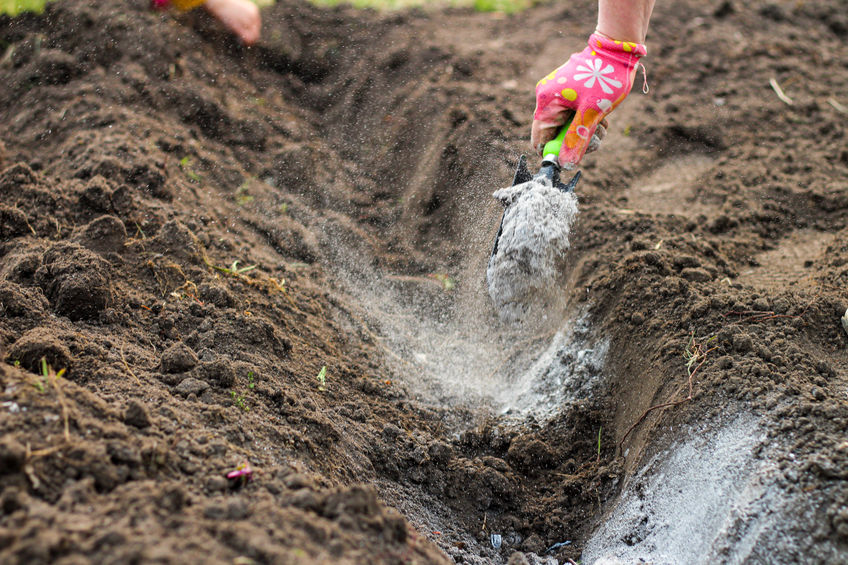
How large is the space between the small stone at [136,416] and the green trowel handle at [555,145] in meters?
1.88

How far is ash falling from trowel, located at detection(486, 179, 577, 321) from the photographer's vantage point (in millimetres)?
2777

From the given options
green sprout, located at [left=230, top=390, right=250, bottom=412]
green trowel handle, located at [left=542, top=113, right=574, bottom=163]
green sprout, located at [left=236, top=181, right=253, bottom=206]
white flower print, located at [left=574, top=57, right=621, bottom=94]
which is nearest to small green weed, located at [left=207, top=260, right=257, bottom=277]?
green sprout, located at [left=236, top=181, right=253, bottom=206]

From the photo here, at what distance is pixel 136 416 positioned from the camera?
6.33 feet

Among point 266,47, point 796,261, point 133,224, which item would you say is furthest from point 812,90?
point 133,224

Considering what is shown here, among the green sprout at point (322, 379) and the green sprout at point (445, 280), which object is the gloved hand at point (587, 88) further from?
the green sprout at point (322, 379)

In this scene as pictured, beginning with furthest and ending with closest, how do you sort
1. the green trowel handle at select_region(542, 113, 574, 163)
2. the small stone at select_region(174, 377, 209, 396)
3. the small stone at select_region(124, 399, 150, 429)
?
1. the green trowel handle at select_region(542, 113, 574, 163)
2. the small stone at select_region(174, 377, 209, 396)
3. the small stone at select_region(124, 399, 150, 429)

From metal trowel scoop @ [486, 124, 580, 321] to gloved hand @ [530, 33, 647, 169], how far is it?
76mm

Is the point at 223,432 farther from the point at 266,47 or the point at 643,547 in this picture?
the point at 266,47

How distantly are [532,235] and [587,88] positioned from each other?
66 centimetres

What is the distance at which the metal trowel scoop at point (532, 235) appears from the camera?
9.12ft

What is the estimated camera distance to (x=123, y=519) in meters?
1.58

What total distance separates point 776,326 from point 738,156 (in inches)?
85.4

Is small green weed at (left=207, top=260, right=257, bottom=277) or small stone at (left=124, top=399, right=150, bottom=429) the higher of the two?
small stone at (left=124, top=399, right=150, bottom=429)

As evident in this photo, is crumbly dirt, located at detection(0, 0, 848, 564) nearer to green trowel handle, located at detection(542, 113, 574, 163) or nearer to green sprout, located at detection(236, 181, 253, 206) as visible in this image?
green sprout, located at detection(236, 181, 253, 206)
